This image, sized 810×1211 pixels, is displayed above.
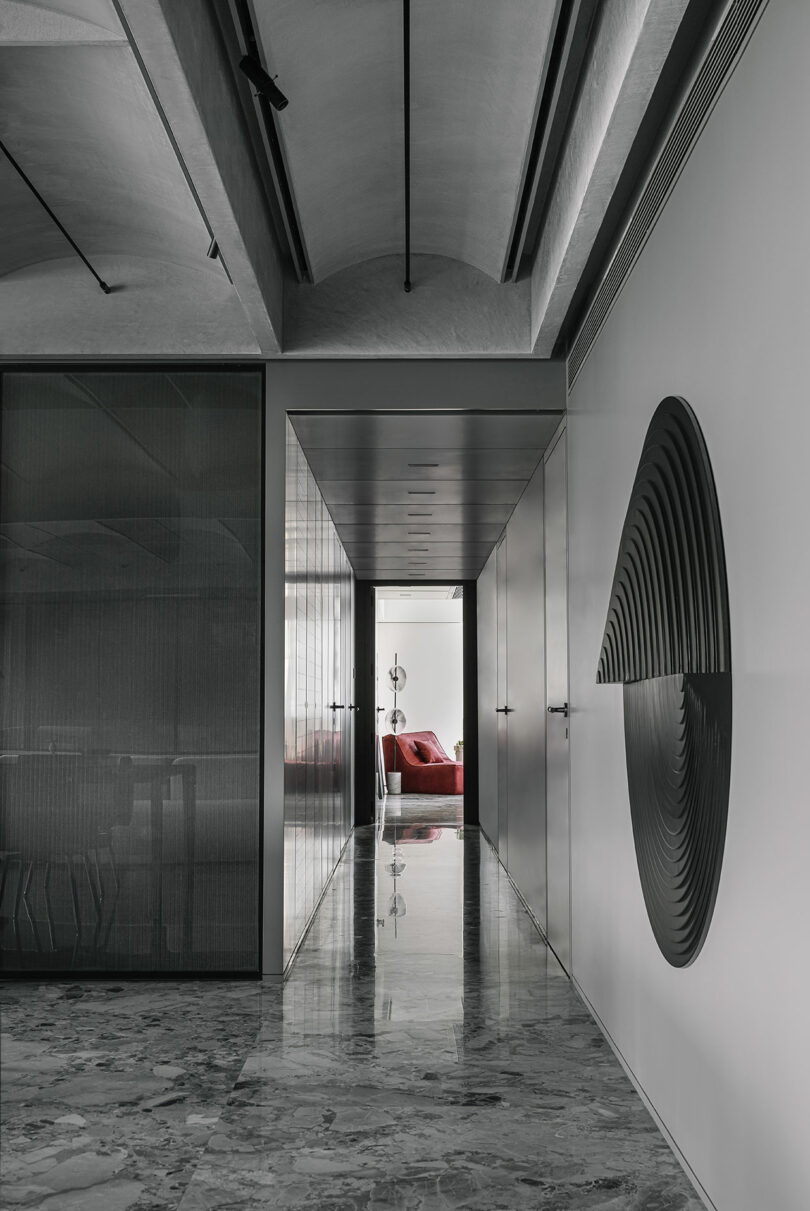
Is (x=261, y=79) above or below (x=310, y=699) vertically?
above

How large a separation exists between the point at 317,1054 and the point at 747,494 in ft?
7.77

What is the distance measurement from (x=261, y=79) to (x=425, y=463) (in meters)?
2.93

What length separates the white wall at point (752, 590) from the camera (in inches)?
71.1

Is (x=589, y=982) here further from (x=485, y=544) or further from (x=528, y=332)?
(x=485, y=544)

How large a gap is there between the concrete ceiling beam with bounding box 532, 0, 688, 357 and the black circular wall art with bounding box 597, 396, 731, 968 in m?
0.71

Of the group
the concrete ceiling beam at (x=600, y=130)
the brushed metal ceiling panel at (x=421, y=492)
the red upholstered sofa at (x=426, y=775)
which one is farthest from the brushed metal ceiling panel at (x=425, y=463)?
the red upholstered sofa at (x=426, y=775)

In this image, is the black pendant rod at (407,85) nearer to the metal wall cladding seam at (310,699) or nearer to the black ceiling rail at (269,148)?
the black ceiling rail at (269,148)

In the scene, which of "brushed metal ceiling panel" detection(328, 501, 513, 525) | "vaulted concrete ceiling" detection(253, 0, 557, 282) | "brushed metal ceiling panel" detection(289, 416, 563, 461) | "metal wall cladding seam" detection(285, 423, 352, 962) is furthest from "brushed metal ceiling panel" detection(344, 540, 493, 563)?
"vaulted concrete ceiling" detection(253, 0, 557, 282)

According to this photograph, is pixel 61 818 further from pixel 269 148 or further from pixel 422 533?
pixel 422 533

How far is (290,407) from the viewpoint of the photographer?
4.63 metres

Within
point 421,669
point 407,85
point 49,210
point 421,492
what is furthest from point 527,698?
Result: point 421,669

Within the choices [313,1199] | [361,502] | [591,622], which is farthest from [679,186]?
[361,502]

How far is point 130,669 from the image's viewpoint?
4555 mm

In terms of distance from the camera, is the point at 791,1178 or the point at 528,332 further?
the point at 528,332
